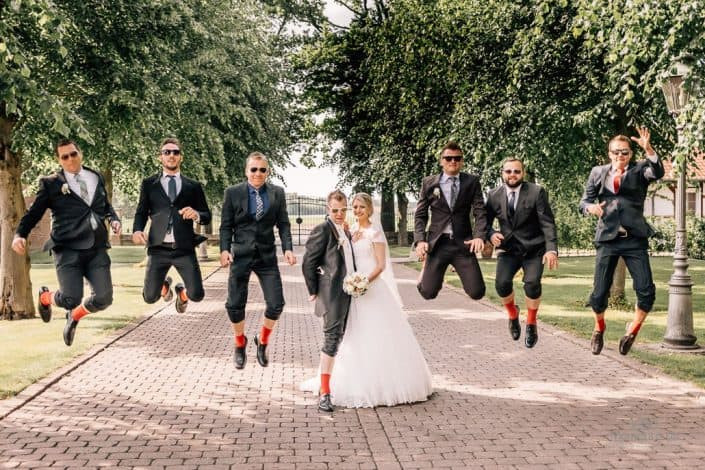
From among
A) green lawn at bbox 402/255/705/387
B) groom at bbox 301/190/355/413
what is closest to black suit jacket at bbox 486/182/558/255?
groom at bbox 301/190/355/413

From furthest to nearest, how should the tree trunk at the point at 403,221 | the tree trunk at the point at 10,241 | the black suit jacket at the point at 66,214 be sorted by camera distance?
1. the tree trunk at the point at 403,221
2. the tree trunk at the point at 10,241
3. the black suit jacket at the point at 66,214

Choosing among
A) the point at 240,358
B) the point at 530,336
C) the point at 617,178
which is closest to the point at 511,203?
the point at 617,178

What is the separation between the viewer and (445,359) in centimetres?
1255

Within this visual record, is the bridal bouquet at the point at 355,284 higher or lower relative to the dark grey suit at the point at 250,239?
lower

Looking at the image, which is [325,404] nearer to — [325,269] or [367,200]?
[325,269]

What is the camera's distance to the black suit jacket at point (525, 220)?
840 centimetres

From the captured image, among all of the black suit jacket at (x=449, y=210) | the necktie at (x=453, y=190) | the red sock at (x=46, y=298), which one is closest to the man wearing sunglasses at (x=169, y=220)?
the red sock at (x=46, y=298)

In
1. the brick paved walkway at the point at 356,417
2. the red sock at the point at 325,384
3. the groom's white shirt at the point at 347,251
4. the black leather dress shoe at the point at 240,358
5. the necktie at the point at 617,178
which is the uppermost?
the necktie at the point at 617,178

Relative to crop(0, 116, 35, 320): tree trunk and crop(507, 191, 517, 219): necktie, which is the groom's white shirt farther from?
crop(0, 116, 35, 320): tree trunk

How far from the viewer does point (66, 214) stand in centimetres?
801

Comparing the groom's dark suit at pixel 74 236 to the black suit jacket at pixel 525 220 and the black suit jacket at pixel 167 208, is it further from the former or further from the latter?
the black suit jacket at pixel 525 220

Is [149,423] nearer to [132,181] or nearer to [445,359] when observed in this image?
[445,359]

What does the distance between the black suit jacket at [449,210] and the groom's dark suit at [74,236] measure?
349 cm

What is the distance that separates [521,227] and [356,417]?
116 inches
